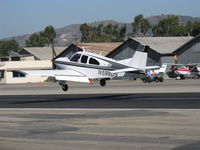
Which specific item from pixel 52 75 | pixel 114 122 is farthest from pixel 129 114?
pixel 52 75

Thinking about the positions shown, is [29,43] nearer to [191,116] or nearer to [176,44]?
[176,44]

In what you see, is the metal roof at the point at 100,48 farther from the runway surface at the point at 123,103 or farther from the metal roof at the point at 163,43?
the runway surface at the point at 123,103

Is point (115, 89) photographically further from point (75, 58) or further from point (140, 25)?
point (140, 25)

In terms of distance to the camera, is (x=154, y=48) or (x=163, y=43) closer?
(x=154, y=48)

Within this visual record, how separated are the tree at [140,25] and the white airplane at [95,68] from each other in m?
147

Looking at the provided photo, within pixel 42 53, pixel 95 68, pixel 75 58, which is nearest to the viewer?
pixel 95 68

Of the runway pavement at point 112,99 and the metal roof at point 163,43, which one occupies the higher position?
the metal roof at point 163,43

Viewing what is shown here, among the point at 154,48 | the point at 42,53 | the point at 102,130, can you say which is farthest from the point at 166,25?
the point at 102,130

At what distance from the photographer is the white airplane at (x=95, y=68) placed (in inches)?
1451

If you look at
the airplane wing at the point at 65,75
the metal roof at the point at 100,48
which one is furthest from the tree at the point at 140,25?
the airplane wing at the point at 65,75

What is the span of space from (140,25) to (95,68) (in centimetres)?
15337

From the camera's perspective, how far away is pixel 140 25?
18925cm

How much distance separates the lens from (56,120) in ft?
60.5

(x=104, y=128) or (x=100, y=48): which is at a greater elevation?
(x=100, y=48)
